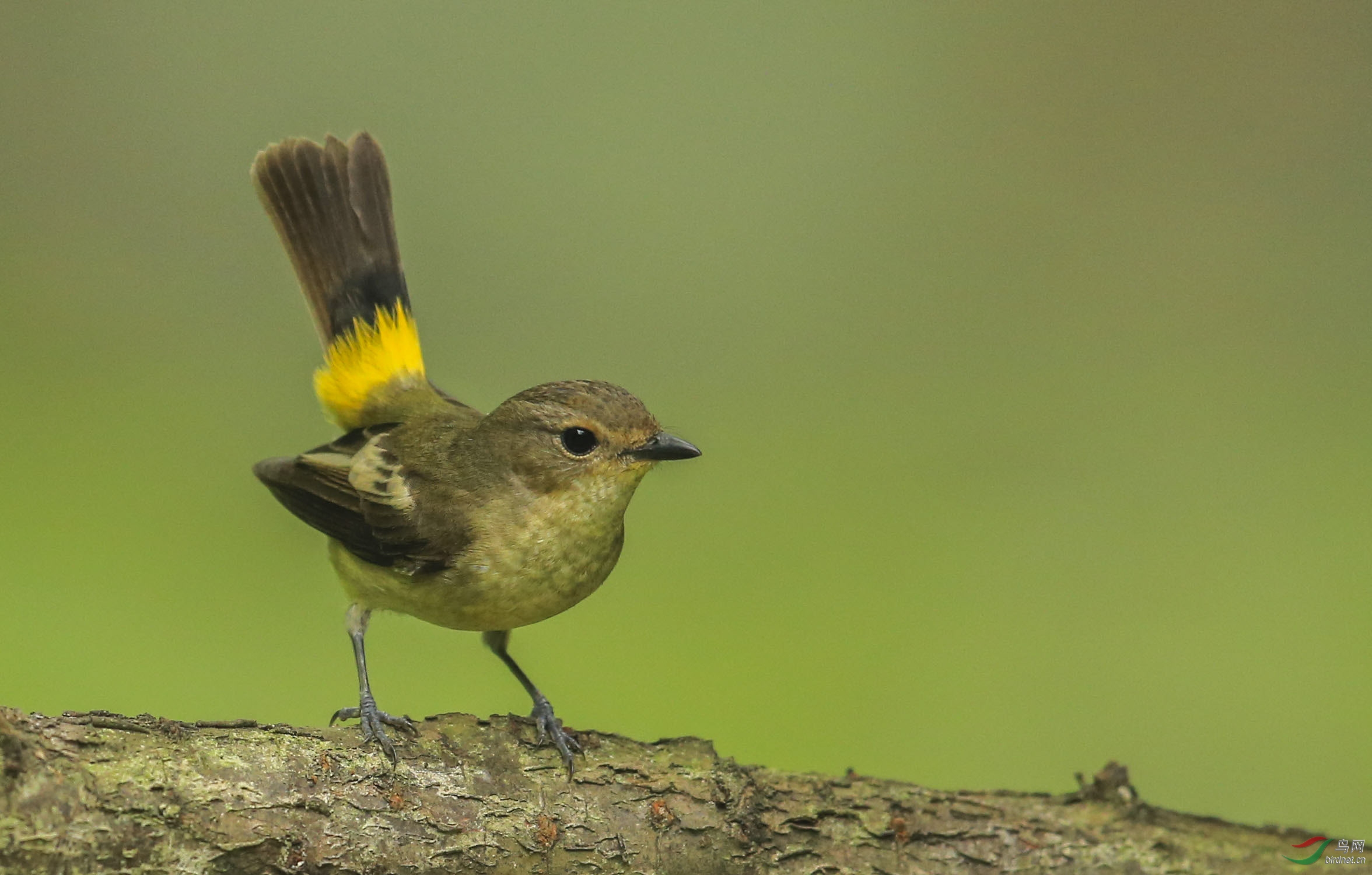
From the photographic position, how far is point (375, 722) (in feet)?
11.2

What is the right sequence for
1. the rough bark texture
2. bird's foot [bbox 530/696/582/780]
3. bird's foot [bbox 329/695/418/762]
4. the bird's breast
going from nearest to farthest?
the rough bark texture → bird's foot [bbox 329/695/418/762] → bird's foot [bbox 530/696/582/780] → the bird's breast

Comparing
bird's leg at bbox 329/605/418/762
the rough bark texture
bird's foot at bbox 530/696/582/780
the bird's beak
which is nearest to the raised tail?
bird's leg at bbox 329/605/418/762

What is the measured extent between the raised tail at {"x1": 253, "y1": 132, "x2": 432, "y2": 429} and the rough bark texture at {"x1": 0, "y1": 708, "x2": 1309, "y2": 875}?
5.40 feet

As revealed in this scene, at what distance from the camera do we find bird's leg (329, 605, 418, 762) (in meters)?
3.32

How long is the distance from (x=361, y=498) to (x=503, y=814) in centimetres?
120

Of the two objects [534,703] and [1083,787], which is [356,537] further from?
[1083,787]

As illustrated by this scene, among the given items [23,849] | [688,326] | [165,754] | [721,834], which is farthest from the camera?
[688,326]

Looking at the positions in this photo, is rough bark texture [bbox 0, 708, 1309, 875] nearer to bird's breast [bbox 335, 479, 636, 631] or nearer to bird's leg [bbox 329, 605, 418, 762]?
bird's leg [bbox 329, 605, 418, 762]

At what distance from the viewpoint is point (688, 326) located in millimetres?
9656

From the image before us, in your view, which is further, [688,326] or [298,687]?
[688,326]

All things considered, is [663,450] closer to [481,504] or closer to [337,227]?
[481,504]

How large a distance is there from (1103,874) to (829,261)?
6783mm

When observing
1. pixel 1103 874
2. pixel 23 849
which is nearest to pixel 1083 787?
pixel 1103 874

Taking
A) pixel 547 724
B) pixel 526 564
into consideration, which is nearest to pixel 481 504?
pixel 526 564
